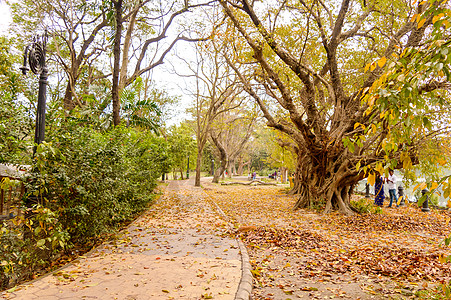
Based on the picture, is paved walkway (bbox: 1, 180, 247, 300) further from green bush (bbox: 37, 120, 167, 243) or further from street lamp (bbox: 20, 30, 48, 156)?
street lamp (bbox: 20, 30, 48, 156)

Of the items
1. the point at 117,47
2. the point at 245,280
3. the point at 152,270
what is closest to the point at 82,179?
the point at 152,270

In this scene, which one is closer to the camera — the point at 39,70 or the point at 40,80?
the point at 40,80

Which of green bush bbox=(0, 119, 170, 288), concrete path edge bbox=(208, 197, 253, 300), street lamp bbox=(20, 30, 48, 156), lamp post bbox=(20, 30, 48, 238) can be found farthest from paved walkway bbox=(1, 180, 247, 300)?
street lamp bbox=(20, 30, 48, 156)

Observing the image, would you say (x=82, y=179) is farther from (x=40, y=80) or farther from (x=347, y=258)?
(x=347, y=258)

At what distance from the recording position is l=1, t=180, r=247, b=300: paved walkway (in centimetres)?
385

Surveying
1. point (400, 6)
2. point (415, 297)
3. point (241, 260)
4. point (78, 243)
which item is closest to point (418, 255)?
point (415, 297)

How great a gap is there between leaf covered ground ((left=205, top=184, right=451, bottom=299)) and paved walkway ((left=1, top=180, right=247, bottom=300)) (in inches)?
23.1

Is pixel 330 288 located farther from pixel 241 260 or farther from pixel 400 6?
pixel 400 6

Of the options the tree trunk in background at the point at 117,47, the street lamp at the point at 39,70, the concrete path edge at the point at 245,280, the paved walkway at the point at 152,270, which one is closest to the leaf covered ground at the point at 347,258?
the concrete path edge at the point at 245,280

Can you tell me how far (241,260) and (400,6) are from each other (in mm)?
10825

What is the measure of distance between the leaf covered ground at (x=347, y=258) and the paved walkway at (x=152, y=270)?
59 centimetres

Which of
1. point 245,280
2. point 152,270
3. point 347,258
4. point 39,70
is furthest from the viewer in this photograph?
point 347,258

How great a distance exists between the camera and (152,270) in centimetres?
479

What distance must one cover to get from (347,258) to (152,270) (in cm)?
383
